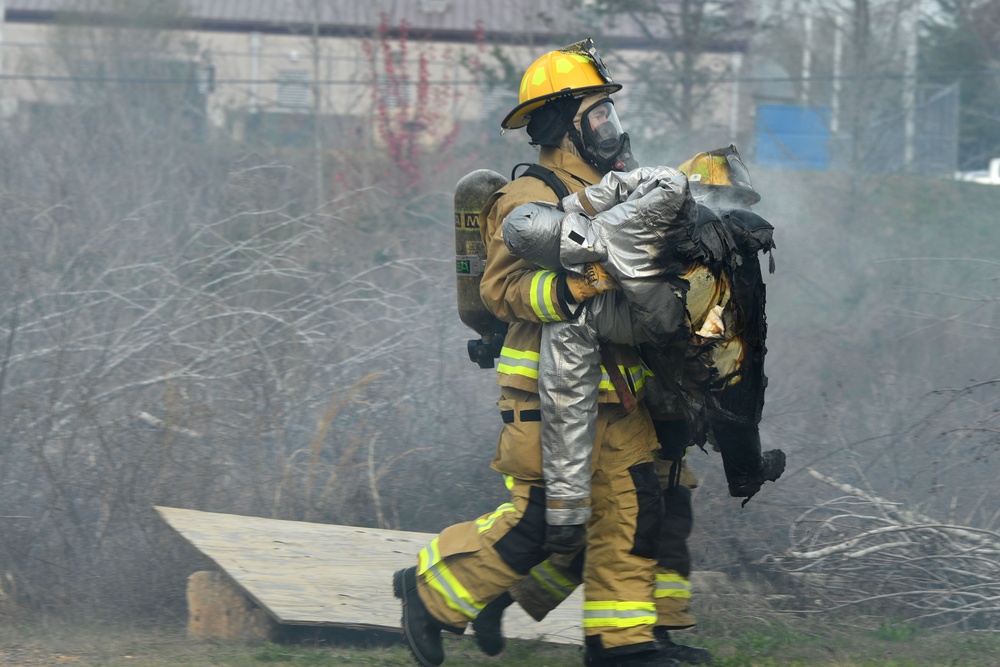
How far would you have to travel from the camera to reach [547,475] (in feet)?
10.8

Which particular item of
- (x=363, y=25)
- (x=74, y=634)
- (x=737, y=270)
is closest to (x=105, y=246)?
(x=74, y=634)

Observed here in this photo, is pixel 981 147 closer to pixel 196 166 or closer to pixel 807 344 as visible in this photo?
pixel 807 344

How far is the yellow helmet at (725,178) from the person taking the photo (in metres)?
3.66

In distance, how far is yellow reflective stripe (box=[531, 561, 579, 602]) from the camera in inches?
148

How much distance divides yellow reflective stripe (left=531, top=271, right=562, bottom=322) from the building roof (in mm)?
9959

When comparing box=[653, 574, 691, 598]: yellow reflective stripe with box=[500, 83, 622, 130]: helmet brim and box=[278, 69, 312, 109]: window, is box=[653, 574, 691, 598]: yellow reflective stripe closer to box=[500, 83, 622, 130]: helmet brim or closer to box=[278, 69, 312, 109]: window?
box=[500, 83, 622, 130]: helmet brim

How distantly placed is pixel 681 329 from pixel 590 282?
1.08 ft

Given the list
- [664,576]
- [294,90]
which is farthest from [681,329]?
[294,90]

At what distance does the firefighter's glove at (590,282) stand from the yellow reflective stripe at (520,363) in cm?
33

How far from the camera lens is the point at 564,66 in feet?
11.4

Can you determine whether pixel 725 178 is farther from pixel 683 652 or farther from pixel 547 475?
pixel 683 652

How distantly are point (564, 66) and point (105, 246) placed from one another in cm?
477

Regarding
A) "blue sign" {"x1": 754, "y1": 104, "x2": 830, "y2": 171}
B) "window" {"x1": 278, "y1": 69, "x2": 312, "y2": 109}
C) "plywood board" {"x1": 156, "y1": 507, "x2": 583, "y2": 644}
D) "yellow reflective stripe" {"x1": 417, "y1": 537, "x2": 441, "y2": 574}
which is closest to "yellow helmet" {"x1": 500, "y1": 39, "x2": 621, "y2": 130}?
"yellow reflective stripe" {"x1": 417, "y1": 537, "x2": 441, "y2": 574}

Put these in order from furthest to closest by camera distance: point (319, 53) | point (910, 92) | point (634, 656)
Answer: point (319, 53) → point (910, 92) → point (634, 656)
